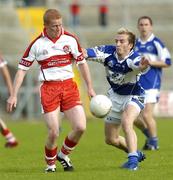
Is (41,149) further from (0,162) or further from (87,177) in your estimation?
(87,177)

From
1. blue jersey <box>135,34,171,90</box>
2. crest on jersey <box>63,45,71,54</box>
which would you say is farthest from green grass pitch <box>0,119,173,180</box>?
crest on jersey <box>63,45,71,54</box>

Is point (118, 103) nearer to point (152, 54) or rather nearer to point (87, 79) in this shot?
point (87, 79)

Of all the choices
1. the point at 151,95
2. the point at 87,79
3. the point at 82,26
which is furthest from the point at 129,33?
the point at 82,26

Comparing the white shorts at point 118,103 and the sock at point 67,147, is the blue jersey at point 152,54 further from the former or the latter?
the sock at point 67,147

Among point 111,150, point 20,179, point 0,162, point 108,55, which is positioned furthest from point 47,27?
point 111,150

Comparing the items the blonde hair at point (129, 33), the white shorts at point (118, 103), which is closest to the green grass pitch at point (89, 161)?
the white shorts at point (118, 103)

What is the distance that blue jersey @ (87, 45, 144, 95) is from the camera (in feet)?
40.5

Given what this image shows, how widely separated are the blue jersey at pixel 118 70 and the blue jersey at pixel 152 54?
3.75 m

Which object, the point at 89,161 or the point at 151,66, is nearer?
the point at 89,161

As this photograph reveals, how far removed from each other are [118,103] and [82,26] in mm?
20620

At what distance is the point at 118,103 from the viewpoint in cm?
1264

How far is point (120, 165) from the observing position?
12.8 metres

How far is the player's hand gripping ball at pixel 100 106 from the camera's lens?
11.8 meters

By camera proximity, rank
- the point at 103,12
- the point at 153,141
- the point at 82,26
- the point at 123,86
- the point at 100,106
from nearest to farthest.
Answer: the point at 100,106 → the point at 123,86 → the point at 153,141 → the point at 103,12 → the point at 82,26
